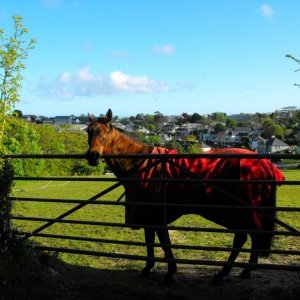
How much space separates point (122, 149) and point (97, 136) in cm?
57

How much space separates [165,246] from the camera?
5.63m

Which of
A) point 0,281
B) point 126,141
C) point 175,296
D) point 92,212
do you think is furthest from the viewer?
point 92,212

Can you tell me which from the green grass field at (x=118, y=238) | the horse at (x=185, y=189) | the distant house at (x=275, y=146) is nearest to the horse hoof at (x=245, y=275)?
the horse at (x=185, y=189)

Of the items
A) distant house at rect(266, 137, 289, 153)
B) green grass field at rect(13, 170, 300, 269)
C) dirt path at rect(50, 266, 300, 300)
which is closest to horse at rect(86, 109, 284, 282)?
dirt path at rect(50, 266, 300, 300)

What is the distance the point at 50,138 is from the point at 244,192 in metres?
49.2

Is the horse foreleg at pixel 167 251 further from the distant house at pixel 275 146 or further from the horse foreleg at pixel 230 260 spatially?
the distant house at pixel 275 146

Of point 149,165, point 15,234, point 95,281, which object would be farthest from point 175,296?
point 15,234

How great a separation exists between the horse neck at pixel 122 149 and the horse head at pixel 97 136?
0.14m

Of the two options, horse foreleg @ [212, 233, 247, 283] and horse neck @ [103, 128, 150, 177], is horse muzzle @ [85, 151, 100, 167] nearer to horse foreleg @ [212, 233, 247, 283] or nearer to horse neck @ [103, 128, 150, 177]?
horse neck @ [103, 128, 150, 177]

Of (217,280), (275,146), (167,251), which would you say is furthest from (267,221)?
(275,146)

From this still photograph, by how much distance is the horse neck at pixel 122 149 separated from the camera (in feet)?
20.4

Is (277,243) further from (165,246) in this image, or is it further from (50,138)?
(50,138)

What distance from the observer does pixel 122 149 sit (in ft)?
21.1

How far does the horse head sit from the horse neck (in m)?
0.14
